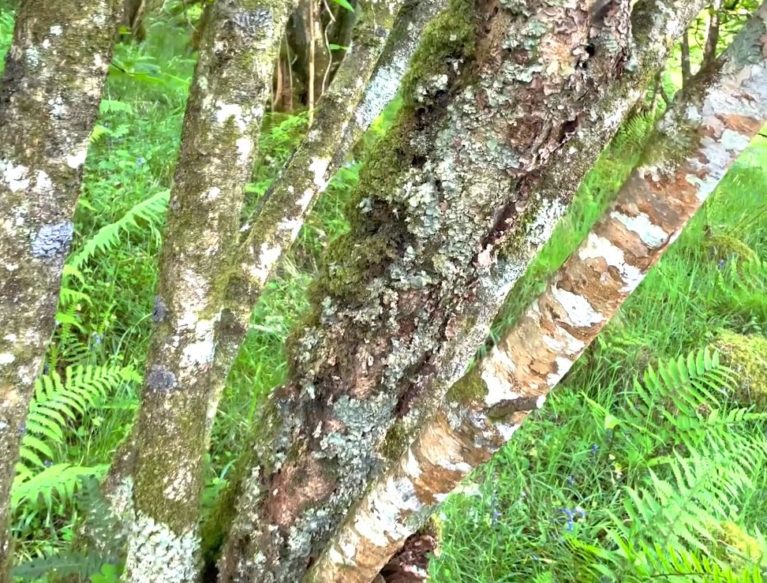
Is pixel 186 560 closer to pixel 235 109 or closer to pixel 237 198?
pixel 237 198

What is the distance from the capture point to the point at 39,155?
1.01m

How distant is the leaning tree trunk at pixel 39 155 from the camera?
0.98 meters

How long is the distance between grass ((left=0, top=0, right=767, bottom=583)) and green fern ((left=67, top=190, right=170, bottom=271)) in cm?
5

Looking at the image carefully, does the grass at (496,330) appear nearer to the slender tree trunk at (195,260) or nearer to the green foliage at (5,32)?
the green foliage at (5,32)

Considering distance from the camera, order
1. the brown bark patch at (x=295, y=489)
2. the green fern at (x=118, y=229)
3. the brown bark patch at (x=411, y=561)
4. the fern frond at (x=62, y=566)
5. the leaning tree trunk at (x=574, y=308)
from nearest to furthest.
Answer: the leaning tree trunk at (x=574, y=308)
the brown bark patch at (x=295, y=489)
the fern frond at (x=62, y=566)
the brown bark patch at (x=411, y=561)
the green fern at (x=118, y=229)

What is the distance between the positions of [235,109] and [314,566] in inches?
35.8

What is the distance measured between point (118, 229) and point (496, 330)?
2.14 m

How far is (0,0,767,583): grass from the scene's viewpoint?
259 centimetres

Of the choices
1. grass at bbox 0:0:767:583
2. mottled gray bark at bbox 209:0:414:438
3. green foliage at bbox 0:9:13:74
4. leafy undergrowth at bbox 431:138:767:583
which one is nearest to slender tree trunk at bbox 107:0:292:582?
grass at bbox 0:0:767:583

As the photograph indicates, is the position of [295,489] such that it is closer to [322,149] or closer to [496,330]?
[322,149]

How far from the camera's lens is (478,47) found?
1.17 metres

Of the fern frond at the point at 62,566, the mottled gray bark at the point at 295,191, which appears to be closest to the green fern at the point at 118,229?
the mottled gray bark at the point at 295,191

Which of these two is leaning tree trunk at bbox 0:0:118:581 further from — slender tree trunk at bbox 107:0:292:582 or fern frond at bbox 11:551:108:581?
fern frond at bbox 11:551:108:581

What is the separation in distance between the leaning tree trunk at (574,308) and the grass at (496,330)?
20.1 inches
